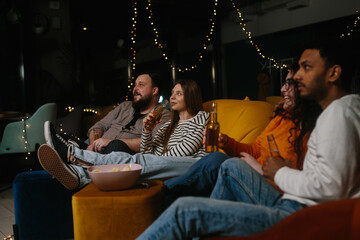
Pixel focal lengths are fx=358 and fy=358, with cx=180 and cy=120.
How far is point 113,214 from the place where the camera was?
170cm

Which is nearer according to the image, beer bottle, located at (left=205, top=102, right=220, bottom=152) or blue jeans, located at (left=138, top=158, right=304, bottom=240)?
blue jeans, located at (left=138, top=158, right=304, bottom=240)

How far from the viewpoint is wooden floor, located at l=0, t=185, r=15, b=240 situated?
104 inches

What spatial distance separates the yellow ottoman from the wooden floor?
1.14m

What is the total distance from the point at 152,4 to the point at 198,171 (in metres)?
6.51

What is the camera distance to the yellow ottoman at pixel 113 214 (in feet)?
5.57

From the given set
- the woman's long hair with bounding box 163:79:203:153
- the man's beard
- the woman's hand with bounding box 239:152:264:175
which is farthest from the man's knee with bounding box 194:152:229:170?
the man's beard

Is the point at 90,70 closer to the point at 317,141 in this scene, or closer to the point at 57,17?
the point at 57,17

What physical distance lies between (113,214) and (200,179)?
1.67ft

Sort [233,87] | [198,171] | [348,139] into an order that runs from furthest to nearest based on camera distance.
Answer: [233,87], [198,171], [348,139]

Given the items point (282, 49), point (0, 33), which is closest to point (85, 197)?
point (0, 33)

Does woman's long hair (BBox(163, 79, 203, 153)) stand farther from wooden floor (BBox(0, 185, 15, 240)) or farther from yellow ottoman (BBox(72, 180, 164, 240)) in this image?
wooden floor (BBox(0, 185, 15, 240))

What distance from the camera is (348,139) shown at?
1.07 metres

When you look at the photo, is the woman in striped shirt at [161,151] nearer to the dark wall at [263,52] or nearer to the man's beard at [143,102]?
the man's beard at [143,102]

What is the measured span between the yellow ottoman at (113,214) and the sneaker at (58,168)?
0.39 metres
